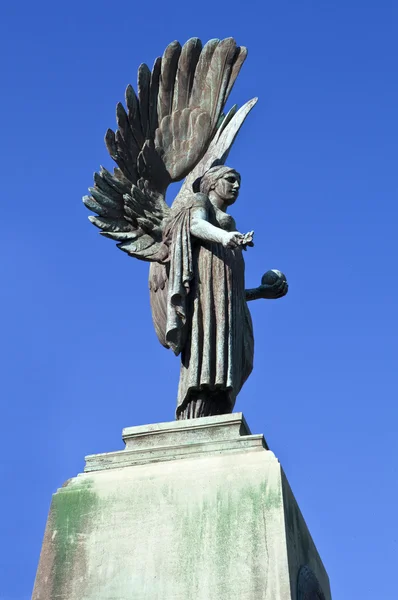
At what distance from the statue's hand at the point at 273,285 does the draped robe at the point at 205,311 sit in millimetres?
669

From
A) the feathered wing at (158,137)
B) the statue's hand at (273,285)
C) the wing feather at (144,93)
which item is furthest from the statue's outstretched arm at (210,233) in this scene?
the wing feather at (144,93)

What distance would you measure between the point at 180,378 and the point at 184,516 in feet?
4.83

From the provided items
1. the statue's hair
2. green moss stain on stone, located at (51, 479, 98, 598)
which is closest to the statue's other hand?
the statue's hair

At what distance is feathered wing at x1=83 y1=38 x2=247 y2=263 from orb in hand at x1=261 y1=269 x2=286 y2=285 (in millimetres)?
1157

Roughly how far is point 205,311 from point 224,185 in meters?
1.37

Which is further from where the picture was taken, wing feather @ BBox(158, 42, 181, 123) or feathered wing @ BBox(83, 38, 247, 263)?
wing feather @ BBox(158, 42, 181, 123)

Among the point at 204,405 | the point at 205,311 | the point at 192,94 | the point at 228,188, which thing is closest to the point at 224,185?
the point at 228,188

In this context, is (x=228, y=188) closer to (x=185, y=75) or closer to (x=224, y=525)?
(x=185, y=75)

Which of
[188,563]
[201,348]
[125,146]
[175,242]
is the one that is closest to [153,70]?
[125,146]

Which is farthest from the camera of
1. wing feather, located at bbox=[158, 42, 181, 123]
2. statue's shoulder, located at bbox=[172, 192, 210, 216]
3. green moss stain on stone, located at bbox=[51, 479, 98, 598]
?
wing feather, located at bbox=[158, 42, 181, 123]

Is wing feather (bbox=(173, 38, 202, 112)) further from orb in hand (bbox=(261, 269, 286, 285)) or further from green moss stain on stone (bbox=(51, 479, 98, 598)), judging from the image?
green moss stain on stone (bbox=(51, 479, 98, 598))

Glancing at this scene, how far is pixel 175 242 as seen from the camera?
29.3 ft

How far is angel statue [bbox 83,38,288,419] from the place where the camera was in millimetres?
8547

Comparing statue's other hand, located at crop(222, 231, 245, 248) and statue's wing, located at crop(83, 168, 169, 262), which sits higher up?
statue's wing, located at crop(83, 168, 169, 262)
